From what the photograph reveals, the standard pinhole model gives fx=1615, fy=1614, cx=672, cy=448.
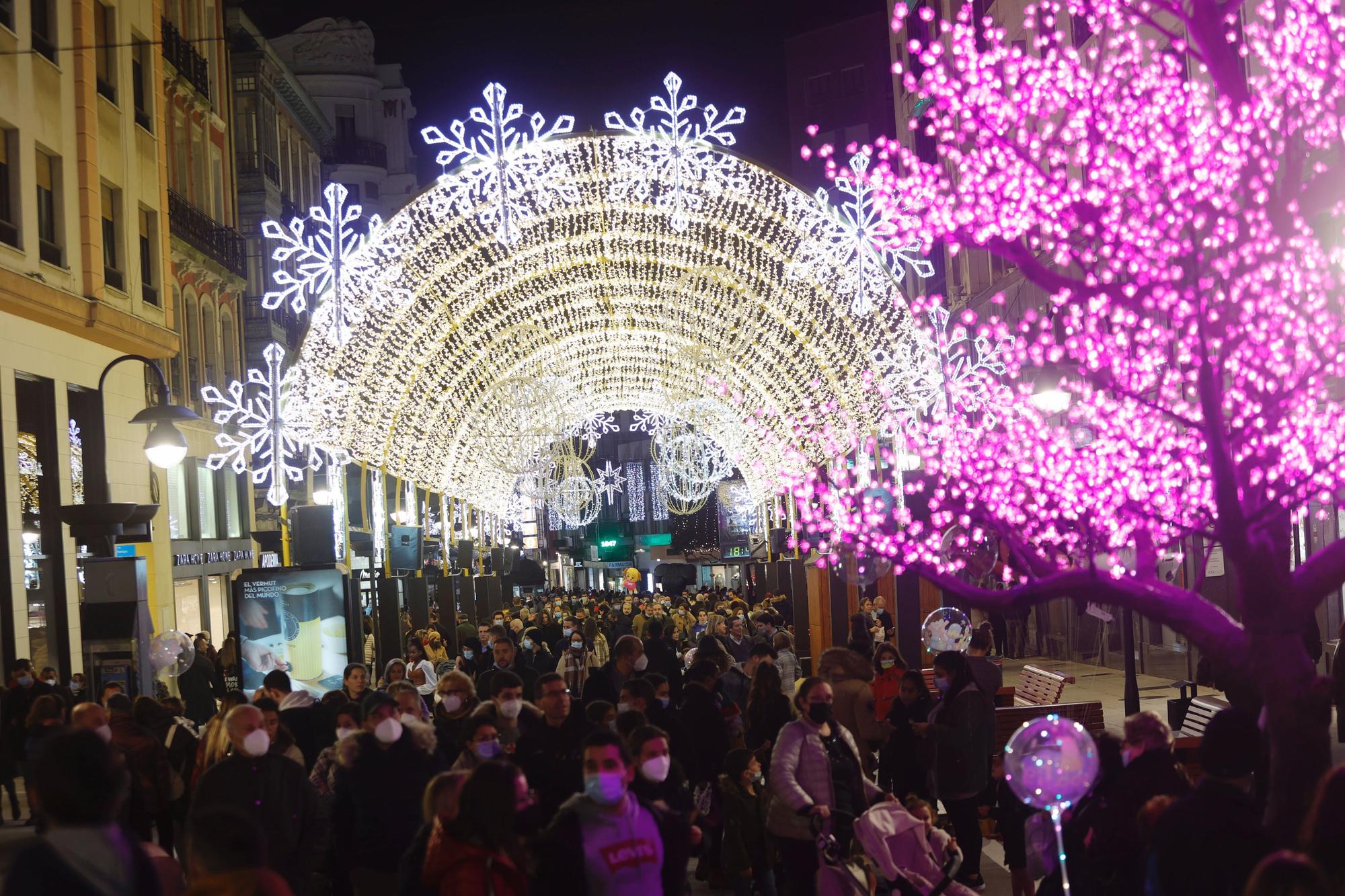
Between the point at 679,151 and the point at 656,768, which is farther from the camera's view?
the point at 679,151

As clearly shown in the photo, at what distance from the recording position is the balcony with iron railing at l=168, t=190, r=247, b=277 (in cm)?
3369

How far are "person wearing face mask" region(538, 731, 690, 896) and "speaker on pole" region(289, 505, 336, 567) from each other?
14.8 metres

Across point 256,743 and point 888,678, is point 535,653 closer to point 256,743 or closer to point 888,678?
point 888,678

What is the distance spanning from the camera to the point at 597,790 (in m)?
6.79

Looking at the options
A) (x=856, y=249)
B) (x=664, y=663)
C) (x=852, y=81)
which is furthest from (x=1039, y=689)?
(x=852, y=81)

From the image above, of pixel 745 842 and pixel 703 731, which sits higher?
pixel 703 731

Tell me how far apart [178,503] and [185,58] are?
374 inches

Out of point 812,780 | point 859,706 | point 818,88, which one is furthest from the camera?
point 818,88

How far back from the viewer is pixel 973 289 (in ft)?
126

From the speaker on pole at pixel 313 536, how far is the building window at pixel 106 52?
8.44m

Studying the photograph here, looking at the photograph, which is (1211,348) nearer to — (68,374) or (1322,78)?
(1322,78)

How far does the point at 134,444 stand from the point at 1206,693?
16861mm

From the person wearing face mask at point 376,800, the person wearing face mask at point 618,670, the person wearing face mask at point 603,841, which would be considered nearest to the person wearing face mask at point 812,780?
the person wearing face mask at point 376,800

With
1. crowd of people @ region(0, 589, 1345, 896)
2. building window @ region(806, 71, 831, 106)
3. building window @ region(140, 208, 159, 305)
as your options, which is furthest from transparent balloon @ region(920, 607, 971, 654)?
building window @ region(806, 71, 831, 106)
